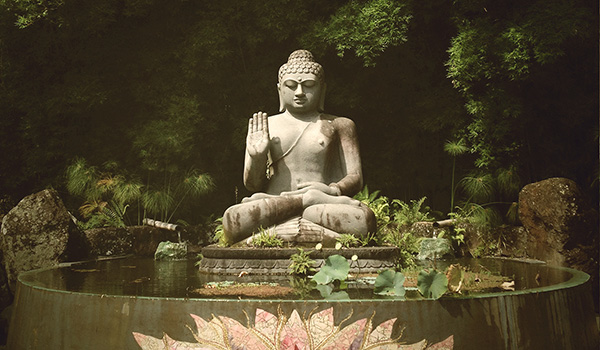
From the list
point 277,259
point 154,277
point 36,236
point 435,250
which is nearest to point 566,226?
point 435,250

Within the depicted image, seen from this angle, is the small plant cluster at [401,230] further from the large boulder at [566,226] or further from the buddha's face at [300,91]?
the large boulder at [566,226]

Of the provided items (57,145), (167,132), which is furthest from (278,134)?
(57,145)

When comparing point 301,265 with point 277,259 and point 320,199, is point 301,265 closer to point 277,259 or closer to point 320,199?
point 277,259

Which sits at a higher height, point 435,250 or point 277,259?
point 277,259

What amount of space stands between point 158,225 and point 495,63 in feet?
18.6

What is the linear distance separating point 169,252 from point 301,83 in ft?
9.88

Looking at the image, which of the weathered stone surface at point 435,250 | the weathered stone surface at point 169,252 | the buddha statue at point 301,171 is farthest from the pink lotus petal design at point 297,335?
the weathered stone surface at point 169,252

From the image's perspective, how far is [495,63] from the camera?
8609mm

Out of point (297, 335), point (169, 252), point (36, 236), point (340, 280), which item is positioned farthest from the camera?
point (169, 252)

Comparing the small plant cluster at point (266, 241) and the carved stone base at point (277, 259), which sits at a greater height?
the small plant cluster at point (266, 241)

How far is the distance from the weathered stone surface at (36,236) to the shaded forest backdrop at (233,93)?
241cm

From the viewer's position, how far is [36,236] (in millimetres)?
7531

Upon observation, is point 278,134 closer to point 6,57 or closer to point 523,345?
point 523,345

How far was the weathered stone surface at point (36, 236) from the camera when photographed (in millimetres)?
7504
